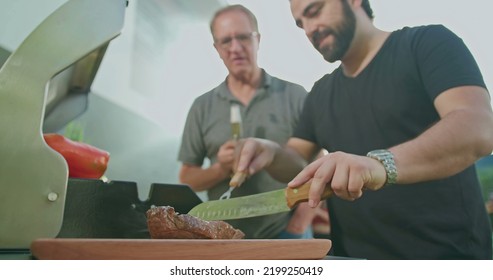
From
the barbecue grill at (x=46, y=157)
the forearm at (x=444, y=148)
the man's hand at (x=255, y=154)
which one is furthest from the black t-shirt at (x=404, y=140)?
the barbecue grill at (x=46, y=157)

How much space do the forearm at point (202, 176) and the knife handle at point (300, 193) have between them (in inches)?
9.0

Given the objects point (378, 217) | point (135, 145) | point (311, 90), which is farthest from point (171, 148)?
point (378, 217)

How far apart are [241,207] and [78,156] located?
0.34 metres

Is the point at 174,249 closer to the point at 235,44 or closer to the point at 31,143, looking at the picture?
the point at 31,143

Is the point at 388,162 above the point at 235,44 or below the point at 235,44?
below

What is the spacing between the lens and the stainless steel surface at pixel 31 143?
849 millimetres

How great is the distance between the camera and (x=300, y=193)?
969mm

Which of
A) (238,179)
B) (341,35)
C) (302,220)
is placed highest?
(341,35)

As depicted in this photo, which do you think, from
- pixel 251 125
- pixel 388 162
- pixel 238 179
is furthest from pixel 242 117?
pixel 388 162

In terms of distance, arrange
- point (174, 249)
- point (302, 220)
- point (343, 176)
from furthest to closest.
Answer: point (302, 220) < point (343, 176) < point (174, 249)

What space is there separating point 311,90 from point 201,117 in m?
0.27

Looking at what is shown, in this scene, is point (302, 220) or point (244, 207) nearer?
point (244, 207)

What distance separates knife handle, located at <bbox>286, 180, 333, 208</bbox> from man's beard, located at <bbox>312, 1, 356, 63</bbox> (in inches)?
13.4
